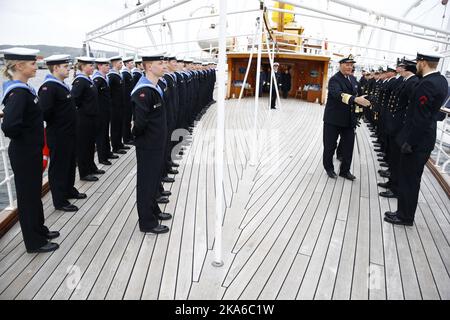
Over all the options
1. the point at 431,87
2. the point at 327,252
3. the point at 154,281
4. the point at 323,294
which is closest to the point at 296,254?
the point at 327,252

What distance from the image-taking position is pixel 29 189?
260 centimetres

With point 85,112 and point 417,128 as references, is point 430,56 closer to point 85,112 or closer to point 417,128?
point 417,128

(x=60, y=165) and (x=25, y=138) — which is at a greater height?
(x=25, y=138)

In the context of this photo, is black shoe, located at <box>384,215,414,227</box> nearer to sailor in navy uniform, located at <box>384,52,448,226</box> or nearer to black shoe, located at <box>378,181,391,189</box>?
sailor in navy uniform, located at <box>384,52,448,226</box>

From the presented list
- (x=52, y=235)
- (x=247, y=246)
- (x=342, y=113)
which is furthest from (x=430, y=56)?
(x=52, y=235)

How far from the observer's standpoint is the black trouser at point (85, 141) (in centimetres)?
418

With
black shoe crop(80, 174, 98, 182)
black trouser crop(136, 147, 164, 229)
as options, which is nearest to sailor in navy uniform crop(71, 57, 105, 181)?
black shoe crop(80, 174, 98, 182)

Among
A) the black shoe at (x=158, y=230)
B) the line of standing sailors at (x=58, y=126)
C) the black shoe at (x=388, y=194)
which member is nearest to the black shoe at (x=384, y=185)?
the black shoe at (x=388, y=194)

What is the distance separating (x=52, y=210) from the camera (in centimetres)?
352

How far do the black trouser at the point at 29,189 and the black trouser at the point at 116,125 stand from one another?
2.82 m

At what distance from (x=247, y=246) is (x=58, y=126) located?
2.30 metres

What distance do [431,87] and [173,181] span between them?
3114 mm

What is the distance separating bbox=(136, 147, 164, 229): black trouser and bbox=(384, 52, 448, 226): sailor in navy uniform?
7.84ft

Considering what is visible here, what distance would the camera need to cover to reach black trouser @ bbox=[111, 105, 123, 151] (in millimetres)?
5385
